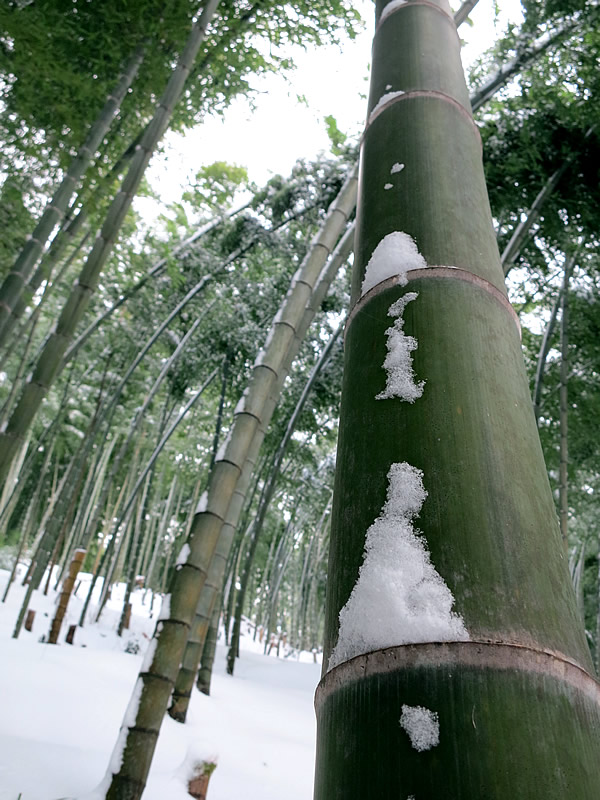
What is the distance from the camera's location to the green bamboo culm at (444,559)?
0.97ft

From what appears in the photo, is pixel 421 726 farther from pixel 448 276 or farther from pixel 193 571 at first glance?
pixel 193 571

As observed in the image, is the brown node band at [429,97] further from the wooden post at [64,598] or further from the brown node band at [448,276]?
the wooden post at [64,598]

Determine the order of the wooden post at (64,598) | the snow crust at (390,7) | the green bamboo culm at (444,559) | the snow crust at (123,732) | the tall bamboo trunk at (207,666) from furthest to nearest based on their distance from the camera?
the tall bamboo trunk at (207,666) → the wooden post at (64,598) → the snow crust at (123,732) → the snow crust at (390,7) → the green bamboo culm at (444,559)

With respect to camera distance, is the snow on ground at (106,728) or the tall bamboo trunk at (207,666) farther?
the tall bamboo trunk at (207,666)

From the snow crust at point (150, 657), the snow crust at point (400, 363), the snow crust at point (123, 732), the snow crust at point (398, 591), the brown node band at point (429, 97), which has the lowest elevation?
the snow crust at point (123, 732)

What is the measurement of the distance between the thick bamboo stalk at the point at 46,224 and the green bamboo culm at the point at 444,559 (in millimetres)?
1977

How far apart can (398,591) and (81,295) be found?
1.79m

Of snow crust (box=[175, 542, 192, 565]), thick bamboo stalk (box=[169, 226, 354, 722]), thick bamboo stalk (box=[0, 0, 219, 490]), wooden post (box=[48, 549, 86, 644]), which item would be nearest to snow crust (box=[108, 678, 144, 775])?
snow crust (box=[175, 542, 192, 565])

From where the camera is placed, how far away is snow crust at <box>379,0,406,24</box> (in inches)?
33.0

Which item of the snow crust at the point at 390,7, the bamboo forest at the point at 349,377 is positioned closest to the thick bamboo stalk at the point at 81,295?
the bamboo forest at the point at 349,377

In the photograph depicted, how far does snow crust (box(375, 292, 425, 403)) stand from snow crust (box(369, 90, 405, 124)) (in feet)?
1.10

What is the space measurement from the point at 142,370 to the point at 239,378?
5.88 feet

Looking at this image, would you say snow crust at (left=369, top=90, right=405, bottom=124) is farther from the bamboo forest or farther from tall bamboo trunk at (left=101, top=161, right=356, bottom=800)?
tall bamboo trunk at (left=101, top=161, right=356, bottom=800)

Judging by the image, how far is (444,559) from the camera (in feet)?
1.17
